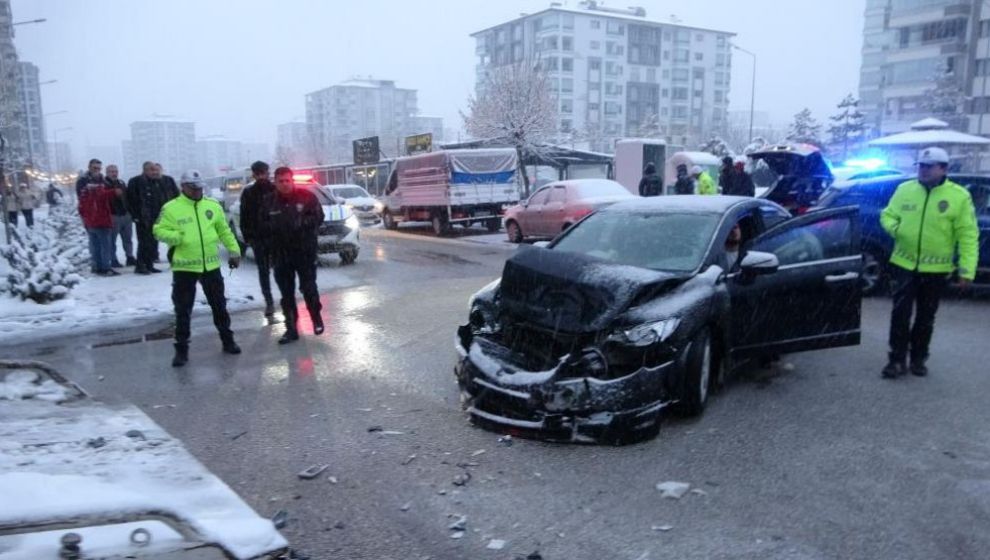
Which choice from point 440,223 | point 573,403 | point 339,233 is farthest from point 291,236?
point 440,223

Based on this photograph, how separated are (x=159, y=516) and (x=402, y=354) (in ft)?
16.5

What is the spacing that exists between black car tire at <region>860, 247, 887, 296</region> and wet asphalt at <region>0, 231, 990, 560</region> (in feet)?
8.05

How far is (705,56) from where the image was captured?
104250 mm

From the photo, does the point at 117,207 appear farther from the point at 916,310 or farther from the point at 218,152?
the point at 218,152

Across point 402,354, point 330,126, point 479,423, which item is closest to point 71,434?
point 479,423

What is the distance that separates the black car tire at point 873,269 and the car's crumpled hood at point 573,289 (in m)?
5.93

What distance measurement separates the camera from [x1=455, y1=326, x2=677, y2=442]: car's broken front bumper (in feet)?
14.3

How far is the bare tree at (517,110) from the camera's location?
3438cm

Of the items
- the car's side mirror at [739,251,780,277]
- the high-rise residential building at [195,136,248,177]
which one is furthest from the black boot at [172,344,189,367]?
the high-rise residential building at [195,136,248,177]

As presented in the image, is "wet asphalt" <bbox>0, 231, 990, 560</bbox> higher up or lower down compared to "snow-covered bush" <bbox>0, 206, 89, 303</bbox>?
lower down

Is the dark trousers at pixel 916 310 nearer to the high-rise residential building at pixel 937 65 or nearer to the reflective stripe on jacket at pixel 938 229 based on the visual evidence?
the reflective stripe on jacket at pixel 938 229

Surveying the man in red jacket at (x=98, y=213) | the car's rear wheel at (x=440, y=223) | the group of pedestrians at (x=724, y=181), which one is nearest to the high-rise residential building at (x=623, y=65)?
the car's rear wheel at (x=440, y=223)

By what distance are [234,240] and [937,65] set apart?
203ft

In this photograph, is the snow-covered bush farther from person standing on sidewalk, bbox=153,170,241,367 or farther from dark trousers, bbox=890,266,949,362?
dark trousers, bbox=890,266,949,362
